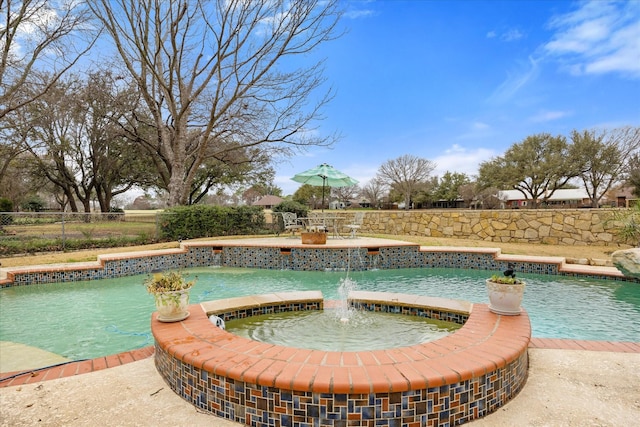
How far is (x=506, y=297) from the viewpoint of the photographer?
3.34 meters

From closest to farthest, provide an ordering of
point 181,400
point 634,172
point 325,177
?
point 181,400 < point 325,177 < point 634,172

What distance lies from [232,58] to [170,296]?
12735mm

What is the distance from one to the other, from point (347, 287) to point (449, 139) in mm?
23710

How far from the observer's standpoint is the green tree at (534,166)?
29.2 meters

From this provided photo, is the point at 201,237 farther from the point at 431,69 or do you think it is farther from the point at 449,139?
the point at 449,139

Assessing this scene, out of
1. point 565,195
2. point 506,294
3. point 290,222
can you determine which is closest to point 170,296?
point 506,294

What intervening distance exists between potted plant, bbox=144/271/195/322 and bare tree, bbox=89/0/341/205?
11.3 meters

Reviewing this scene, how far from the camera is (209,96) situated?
1580cm

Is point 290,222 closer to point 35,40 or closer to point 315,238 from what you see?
point 315,238

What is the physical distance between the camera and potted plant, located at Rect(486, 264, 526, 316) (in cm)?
332

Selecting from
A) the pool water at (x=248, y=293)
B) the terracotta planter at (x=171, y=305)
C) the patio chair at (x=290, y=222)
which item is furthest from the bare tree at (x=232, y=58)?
the terracotta planter at (x=171, y=305)

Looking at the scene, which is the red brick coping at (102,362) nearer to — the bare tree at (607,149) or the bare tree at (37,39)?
the bare tree at (37,39)

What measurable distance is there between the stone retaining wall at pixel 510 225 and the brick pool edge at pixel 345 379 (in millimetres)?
10320

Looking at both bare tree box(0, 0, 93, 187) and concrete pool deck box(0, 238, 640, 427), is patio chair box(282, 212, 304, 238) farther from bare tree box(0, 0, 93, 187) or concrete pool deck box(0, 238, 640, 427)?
concrete pool deck box(0, 238, 640, 427)
